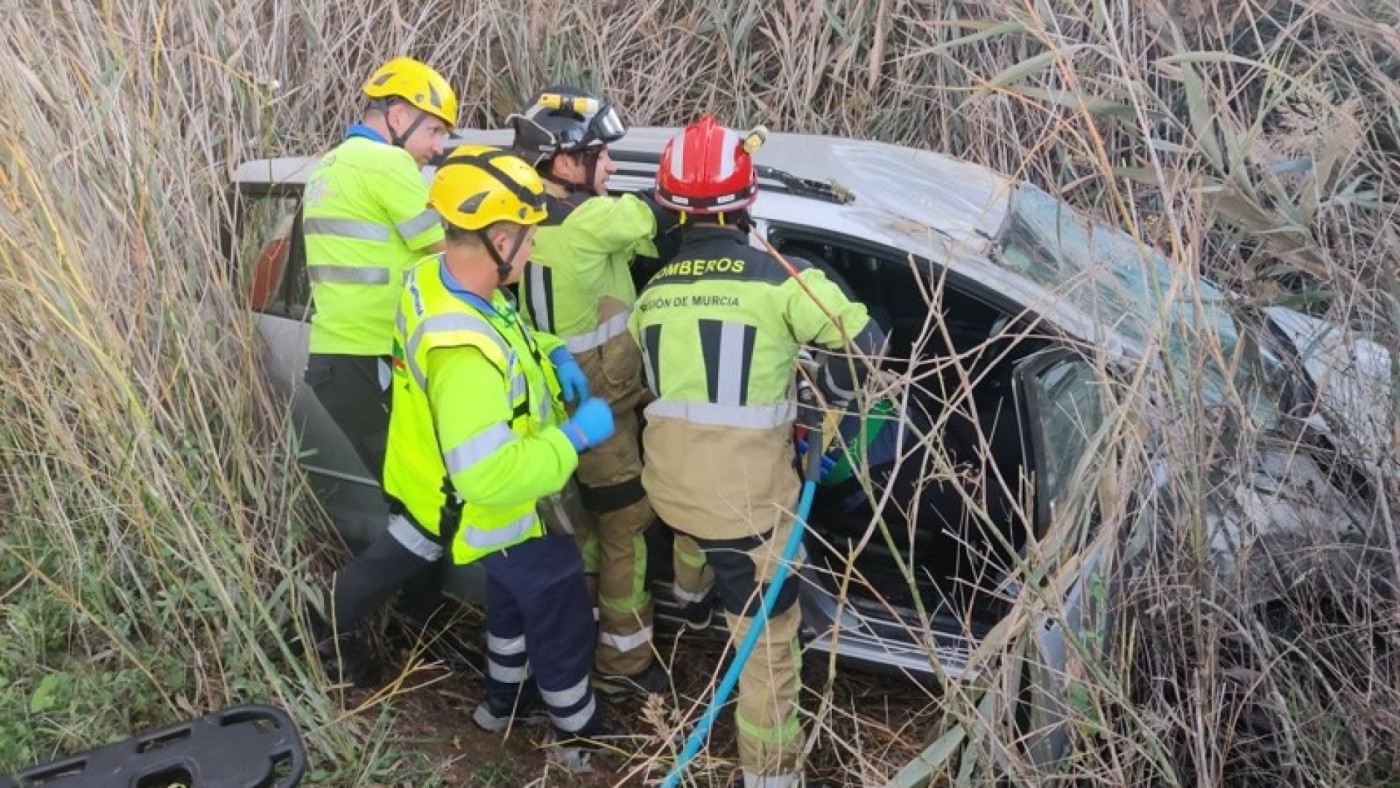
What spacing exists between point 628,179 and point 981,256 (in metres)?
1.10

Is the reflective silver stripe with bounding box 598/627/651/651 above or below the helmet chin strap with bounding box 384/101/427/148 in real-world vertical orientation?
A: below

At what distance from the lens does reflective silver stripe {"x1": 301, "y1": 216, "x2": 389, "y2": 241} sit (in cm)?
357

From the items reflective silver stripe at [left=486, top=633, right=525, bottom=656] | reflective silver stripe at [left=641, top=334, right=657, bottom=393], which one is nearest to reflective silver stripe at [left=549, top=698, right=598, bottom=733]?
reflective silver stripe at [left=486, top=633, right=525, bottom=656]

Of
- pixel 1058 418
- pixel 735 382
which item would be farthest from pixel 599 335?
pixel 1058 418

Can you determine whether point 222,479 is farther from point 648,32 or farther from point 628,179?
point 648,32

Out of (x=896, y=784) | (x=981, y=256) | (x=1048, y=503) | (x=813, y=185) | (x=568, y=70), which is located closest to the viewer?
(x=896, y=784)

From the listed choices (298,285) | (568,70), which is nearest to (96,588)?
(298,285)

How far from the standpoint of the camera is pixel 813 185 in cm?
332

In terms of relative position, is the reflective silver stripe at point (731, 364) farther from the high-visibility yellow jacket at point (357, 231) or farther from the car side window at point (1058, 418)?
the high-visibility yellow jacket at point (357, 231)

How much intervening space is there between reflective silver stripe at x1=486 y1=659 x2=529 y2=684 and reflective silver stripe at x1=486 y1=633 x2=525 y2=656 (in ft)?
0.18

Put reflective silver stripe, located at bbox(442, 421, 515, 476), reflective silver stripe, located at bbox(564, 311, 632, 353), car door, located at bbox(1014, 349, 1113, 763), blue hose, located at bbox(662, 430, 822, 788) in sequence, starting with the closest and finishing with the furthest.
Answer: car door, located at bbox(1014, 349, 1113, 763) → blue hose, located at bbox(662, 430, 822, 788) → reflective silver stripe, located at bbox(442, 421, 515, 476) → reflective silver stripe, located at bbox(564, 311, 632, 353)

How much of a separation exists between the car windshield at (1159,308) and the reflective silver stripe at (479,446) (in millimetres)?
1285

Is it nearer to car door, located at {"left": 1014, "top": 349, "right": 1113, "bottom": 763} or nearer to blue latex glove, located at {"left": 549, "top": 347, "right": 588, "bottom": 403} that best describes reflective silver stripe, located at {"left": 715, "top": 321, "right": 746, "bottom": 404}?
blue latex glove, located at {"left": 549, "top": 347, "right": 588, "bottom": 403}

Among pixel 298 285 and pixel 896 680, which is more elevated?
pixel 298 285
